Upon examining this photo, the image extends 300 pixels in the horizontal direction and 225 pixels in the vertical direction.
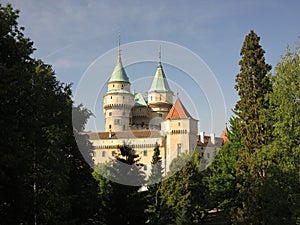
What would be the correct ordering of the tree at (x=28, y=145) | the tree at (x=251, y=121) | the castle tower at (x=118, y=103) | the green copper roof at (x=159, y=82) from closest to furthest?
the tree at (x=28, y=145) → the tree at (x=251, y=121) → the green copper roof at (x=159, y=82) → the castle tower at (x=118, y=103)

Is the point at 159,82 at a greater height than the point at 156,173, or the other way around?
the point at 159,82

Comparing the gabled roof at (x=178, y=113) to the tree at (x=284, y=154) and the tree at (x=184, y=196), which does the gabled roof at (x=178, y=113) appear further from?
the tree at (x=284, y=154)

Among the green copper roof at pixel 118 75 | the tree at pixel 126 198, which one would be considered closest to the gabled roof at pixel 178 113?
the green copper roof at pixel 118 75

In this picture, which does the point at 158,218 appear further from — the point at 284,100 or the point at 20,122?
the point at 20,122

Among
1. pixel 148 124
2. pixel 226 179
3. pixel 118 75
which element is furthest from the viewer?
pixel 148 124

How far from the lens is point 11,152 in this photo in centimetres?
1339

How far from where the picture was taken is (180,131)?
80.3 meters

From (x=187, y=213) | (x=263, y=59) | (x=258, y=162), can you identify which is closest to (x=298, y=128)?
(x=258, y=162)

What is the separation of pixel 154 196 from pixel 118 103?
181ft

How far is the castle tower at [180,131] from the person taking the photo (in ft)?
262

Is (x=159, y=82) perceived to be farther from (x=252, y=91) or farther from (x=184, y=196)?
(x=252, y=91)

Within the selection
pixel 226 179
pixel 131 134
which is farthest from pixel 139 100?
pixel 226 179

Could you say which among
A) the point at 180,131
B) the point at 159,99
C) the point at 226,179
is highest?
the point at 159,99

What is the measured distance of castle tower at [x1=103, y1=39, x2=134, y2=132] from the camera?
88875mm
